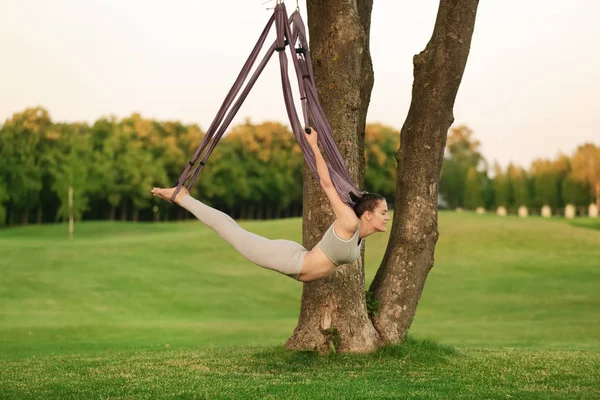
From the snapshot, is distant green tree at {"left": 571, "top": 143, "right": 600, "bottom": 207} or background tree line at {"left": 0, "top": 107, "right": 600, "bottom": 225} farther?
distant green tree at {"left": 571, "top": 143, "right": 600, "bottom": 207}

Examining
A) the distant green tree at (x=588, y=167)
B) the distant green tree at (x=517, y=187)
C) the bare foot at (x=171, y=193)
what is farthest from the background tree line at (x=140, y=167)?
the bare foot at (x=171, y=193)

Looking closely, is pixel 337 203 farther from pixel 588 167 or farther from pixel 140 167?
pixel 588 167

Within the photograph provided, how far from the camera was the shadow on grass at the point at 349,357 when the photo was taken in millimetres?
9164

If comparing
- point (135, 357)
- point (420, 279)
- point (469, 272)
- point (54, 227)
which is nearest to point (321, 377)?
point (420, 279)

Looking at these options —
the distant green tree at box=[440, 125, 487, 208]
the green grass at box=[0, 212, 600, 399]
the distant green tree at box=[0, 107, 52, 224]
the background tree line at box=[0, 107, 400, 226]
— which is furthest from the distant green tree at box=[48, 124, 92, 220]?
the distant green tree at box=[440, 125, 487, 208]

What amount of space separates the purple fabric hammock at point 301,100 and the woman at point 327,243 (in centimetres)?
15

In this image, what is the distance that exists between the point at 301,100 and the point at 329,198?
115 cm

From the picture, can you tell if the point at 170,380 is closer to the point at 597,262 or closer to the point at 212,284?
the point at 212,284

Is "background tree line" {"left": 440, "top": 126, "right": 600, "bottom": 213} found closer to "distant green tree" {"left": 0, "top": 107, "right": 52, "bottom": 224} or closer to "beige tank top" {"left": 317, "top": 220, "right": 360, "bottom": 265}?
"distant green tree" {"left": 0, "top": 107, "right": 52, "bottom": 224}

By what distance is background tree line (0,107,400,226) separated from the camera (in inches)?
2382

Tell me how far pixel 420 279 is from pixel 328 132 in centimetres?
343

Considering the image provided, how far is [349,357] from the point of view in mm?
9359

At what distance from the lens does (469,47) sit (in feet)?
33.7

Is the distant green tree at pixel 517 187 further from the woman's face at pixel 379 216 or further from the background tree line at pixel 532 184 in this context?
the woman's face at pixel 379 216
